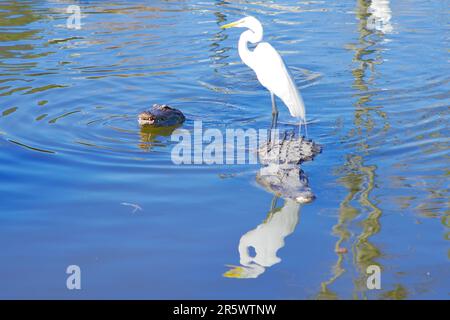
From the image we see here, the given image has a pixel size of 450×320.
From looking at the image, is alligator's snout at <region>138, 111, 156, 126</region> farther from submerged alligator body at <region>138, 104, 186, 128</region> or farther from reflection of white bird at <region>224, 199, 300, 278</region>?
reflection of white bird at <region>224, 199, 300, 278</region>

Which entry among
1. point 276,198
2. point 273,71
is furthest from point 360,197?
point 273,71

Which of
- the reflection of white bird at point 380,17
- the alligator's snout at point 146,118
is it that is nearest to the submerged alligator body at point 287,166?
the alligator's snout at point 146,118

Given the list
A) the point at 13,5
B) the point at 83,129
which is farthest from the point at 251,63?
the point at 13,5

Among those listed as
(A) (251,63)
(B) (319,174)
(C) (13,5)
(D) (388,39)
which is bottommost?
(B) (319,174)

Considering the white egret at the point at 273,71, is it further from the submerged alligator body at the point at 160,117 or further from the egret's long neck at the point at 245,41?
the submerged alligator body at the point at 160,117

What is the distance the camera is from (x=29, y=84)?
36.8 ft

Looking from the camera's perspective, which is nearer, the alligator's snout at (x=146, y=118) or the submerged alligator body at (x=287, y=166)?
the submerged alligator body at (x=287, y=166)

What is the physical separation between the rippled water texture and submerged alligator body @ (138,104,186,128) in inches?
7.3

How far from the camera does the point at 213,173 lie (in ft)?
26.5

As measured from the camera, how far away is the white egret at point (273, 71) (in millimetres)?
9031

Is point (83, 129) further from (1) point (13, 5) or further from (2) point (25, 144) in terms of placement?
(1) point (13, 5)

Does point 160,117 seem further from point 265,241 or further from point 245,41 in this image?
point 265,241

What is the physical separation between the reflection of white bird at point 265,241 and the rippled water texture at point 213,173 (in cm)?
2
